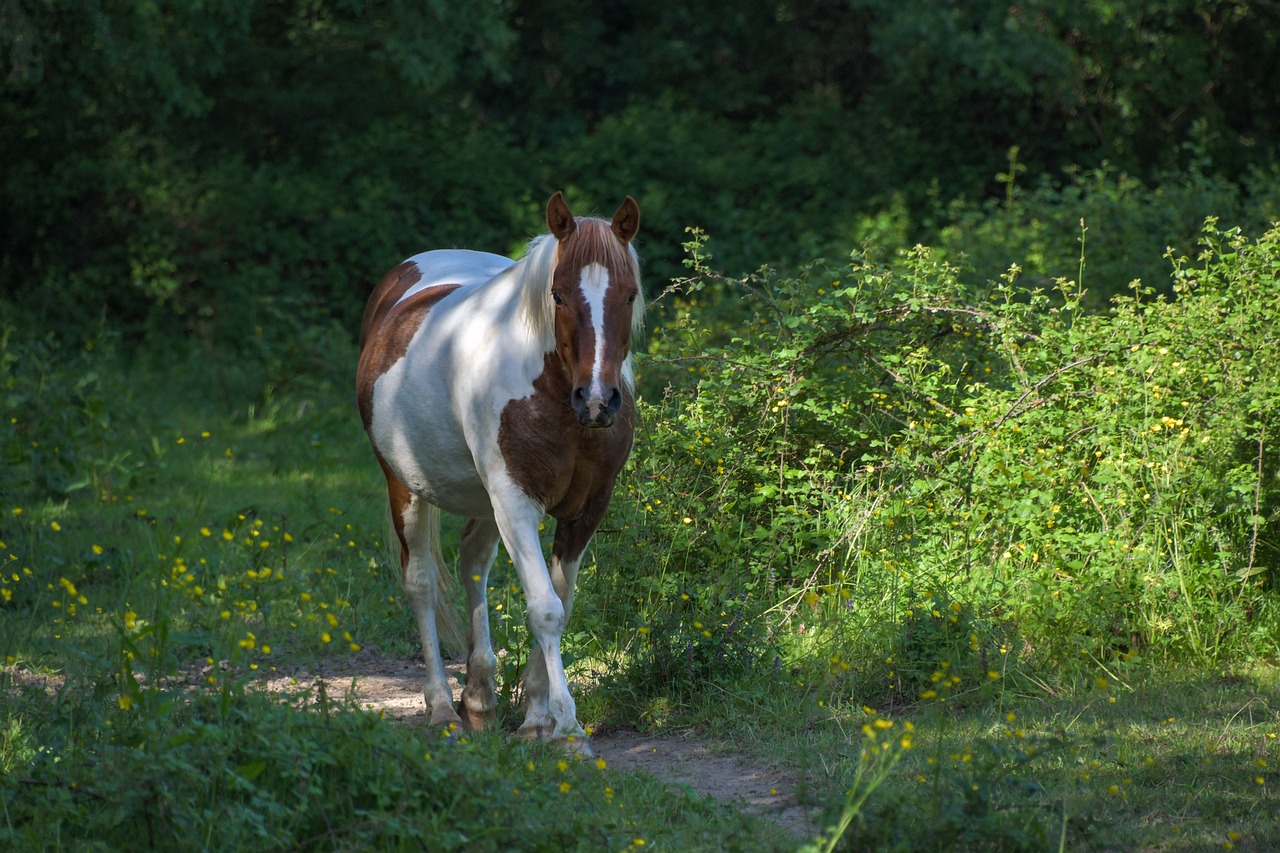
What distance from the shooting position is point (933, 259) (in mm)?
6695

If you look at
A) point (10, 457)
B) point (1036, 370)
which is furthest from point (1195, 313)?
point (10, 457)

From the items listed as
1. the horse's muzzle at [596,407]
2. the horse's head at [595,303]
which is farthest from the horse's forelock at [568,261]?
the horse's muzzle at [596,407]

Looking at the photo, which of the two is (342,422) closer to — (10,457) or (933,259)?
(10,457)

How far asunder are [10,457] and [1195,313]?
6.29 meters

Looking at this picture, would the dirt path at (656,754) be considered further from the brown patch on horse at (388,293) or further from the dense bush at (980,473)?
the brown patch on horse at (388,293)

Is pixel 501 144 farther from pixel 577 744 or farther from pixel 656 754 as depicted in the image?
pixel 577 744

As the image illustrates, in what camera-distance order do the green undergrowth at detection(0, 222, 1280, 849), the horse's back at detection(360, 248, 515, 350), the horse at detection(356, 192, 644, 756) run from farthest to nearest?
the horse's back at detection(360, 248, 515, 350), the horse at detection(356, 192, 644, 756), the green undergrowth at detection(0, 222, 1280, 849)

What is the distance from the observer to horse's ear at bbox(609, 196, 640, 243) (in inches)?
182

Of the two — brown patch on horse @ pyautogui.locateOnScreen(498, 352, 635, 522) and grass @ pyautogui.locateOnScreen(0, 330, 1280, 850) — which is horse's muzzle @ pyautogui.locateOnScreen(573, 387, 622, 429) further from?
grass @ pyautogui.locateOnScreen(0, 330, 1280, 850)

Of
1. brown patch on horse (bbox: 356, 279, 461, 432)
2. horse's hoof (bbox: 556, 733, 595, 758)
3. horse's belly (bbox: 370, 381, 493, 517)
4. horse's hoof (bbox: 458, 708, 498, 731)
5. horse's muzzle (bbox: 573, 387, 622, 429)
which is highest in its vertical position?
brown patch on horse (bbox: 356, 279, 461, 432)

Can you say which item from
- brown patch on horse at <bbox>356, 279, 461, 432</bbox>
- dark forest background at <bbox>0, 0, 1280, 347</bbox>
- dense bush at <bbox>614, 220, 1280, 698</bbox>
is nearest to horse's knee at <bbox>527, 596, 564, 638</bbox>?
dense bush at <bbox>614, 220, 1280, 698</bbox>

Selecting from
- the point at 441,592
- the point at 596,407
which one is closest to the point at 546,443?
the point at 596,407

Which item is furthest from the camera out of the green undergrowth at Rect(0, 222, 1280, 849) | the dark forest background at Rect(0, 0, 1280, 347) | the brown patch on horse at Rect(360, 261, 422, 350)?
the dark forest background at Rect(0, 0, 1280, 347)

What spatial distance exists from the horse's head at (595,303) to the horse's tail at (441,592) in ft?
4.37
